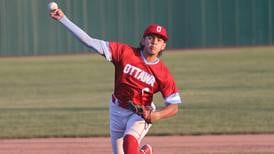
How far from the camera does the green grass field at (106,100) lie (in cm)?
1434

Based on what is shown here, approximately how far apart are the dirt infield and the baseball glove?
3.72 metres

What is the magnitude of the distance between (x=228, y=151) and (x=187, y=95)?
31.1ft

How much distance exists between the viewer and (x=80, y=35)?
7609mm

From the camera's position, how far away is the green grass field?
47.1 feet

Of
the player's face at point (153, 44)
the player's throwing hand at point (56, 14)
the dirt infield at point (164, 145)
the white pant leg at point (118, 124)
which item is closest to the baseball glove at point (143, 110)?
the white pant leg at point (118, 124)

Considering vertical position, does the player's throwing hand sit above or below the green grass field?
above

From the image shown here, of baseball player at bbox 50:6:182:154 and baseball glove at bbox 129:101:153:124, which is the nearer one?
baseball glove at bbox 129:101:153:124

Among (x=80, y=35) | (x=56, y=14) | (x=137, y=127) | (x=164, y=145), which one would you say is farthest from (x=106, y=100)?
(x=56, y=14)

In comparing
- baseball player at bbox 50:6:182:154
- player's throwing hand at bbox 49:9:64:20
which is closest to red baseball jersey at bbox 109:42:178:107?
baseball player at bbox 50:6:182:154

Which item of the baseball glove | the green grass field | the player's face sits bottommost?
the green grass field

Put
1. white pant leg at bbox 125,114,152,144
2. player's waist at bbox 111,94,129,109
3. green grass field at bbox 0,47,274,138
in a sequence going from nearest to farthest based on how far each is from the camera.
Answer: white pant leg at bbox 125,114,152,144 → player's waist at bbox 111,94,129,109 → green grass field at bbox 0,47,274,138

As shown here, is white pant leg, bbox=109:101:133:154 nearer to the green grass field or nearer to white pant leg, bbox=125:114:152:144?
white pant leg, bbox=125:114:152:144

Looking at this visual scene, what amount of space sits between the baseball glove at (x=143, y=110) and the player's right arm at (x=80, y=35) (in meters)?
0.52

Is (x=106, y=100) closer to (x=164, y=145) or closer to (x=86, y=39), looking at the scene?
(x=164, y=145)
